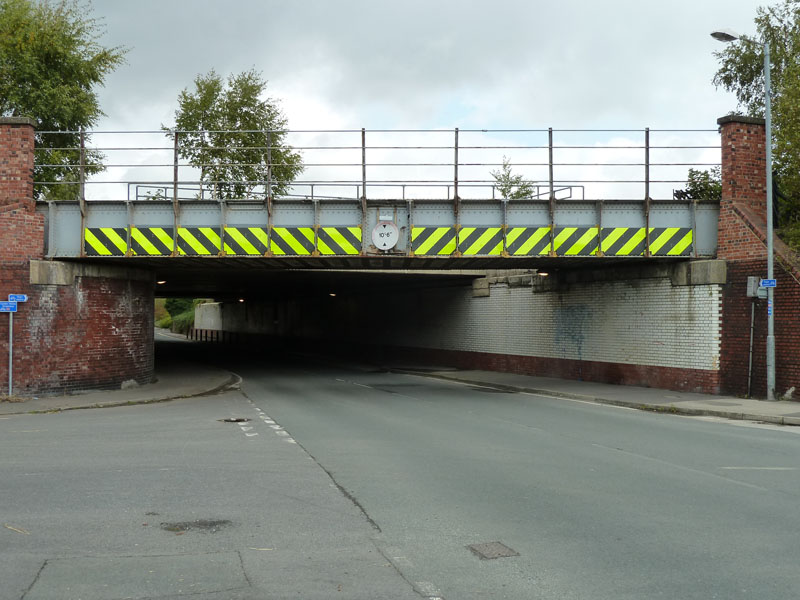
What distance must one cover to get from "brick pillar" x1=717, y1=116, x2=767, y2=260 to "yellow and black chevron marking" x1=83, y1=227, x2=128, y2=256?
15.4 metres

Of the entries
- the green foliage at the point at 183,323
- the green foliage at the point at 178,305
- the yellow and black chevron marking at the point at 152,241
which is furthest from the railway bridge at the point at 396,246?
the green foliage at the point at 178,305

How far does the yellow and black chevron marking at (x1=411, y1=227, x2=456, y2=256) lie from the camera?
1902 centimetres

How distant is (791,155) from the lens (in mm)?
19688

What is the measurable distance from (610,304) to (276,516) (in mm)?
16440

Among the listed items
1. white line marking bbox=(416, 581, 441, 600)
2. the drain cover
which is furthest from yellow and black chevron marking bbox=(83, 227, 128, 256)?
white line marking bbox=(416, 581, 441, 600)

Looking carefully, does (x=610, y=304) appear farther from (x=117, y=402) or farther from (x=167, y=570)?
(x=167, y=570)

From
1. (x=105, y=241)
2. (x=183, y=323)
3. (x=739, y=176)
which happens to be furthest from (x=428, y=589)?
(x=183, y=323)

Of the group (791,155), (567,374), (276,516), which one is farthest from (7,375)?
(791,155)

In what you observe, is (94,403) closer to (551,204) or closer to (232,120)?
(551,204)

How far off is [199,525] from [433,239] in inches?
525

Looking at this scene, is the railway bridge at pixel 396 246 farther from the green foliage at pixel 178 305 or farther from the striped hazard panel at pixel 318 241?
the green foliage at pixel 178 305

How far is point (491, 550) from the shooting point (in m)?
5.75

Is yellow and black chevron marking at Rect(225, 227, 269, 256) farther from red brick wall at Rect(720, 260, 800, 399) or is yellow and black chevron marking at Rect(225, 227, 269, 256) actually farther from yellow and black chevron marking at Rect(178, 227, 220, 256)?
red brick wall at Rect(720, 260, 800, 399)

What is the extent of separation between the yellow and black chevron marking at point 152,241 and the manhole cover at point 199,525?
43.9 ft
